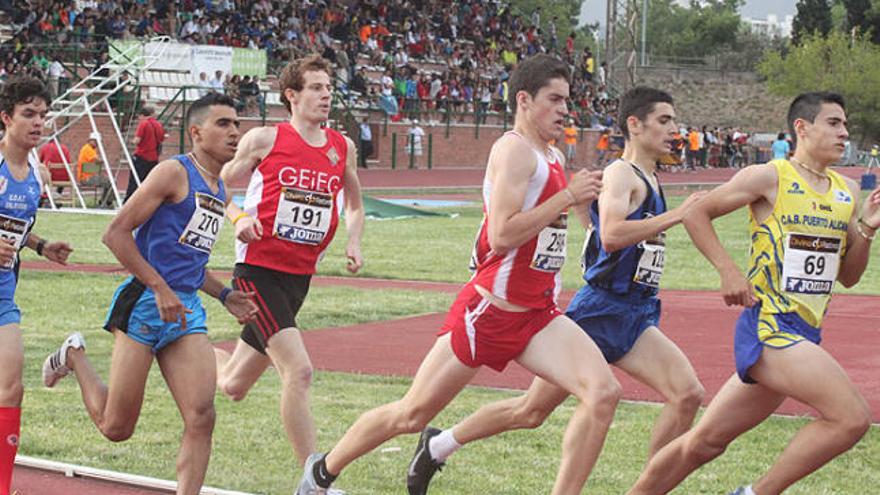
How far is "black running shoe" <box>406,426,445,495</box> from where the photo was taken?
7414 mm

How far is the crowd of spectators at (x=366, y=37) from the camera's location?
1610 inches

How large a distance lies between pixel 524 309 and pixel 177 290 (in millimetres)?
1645

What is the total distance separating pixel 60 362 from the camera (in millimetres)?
7789

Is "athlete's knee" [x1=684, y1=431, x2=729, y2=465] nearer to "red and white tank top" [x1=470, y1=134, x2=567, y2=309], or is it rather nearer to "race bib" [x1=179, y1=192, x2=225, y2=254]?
"red and white tank top" [x1=470, y1=134, x2=567, y2=309]

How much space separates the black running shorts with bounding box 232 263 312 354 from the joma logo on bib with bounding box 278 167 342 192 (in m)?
0.49

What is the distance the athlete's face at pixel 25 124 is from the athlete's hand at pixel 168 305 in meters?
1.28

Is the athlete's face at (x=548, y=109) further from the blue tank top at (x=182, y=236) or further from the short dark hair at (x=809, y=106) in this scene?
the blue tank top at (x=182, y=236)

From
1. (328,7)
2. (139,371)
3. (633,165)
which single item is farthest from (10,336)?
(328,7)

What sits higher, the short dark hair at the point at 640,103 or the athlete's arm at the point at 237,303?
the short dark hair at the point at 640,103

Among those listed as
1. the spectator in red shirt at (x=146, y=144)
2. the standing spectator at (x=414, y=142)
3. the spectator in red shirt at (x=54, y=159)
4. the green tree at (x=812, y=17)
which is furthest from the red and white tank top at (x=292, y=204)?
the green tree at (x=812, y=17)

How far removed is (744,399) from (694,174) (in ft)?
171

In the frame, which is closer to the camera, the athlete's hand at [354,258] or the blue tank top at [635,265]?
the blue tank top at [635,265]

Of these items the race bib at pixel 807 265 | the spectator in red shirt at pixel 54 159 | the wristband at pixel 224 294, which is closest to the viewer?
the race bib at pixel 807 265

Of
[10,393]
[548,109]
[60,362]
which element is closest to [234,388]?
[60,362]
